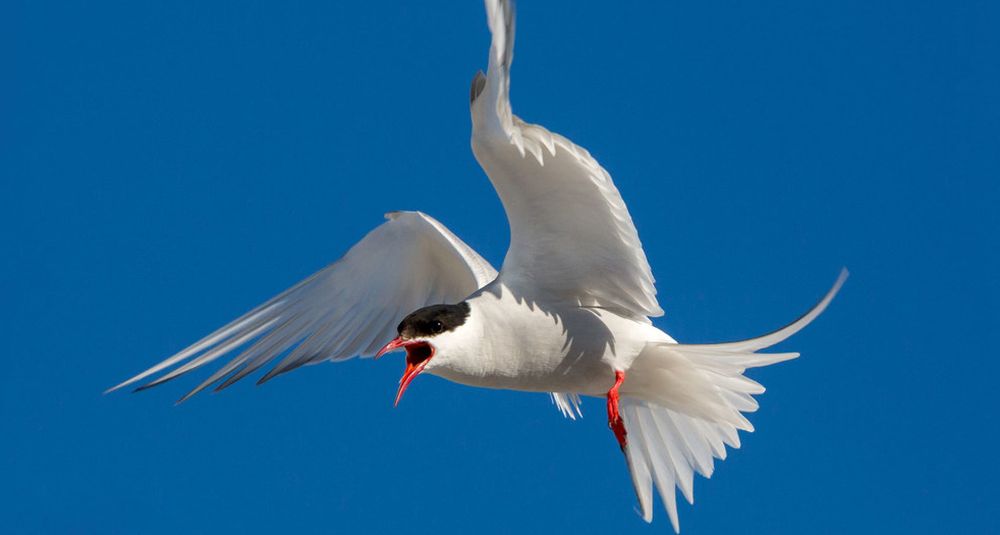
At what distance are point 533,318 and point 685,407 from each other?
0.97 m

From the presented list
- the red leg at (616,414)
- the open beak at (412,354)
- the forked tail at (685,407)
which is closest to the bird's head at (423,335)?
the open beak at (412,354)

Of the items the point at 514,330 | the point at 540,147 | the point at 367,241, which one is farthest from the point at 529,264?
the point at 367,241

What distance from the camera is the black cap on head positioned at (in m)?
5.40

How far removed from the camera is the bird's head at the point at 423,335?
5387 mm

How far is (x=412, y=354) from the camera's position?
5.51 metres

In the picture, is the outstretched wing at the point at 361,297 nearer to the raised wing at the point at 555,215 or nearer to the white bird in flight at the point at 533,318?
the white bird in flight at the point at 533,318

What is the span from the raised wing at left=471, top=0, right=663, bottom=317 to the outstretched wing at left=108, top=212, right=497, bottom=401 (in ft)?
2.40

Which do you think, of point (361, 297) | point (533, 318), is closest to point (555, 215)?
point (533, 318)

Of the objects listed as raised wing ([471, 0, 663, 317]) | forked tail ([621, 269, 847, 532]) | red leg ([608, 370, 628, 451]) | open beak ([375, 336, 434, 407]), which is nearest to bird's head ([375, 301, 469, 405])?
open beak ([375, 336, 434, 407])

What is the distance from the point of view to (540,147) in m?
5.21

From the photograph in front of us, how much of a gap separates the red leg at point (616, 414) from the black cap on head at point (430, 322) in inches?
36.4

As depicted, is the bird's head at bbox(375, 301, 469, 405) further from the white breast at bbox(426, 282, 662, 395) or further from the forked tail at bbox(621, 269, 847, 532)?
the forked tail at bbox(621, 269, 847, 532)

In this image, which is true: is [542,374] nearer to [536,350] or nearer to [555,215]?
[536,350]

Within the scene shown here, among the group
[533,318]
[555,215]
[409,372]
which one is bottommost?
[409,372]
